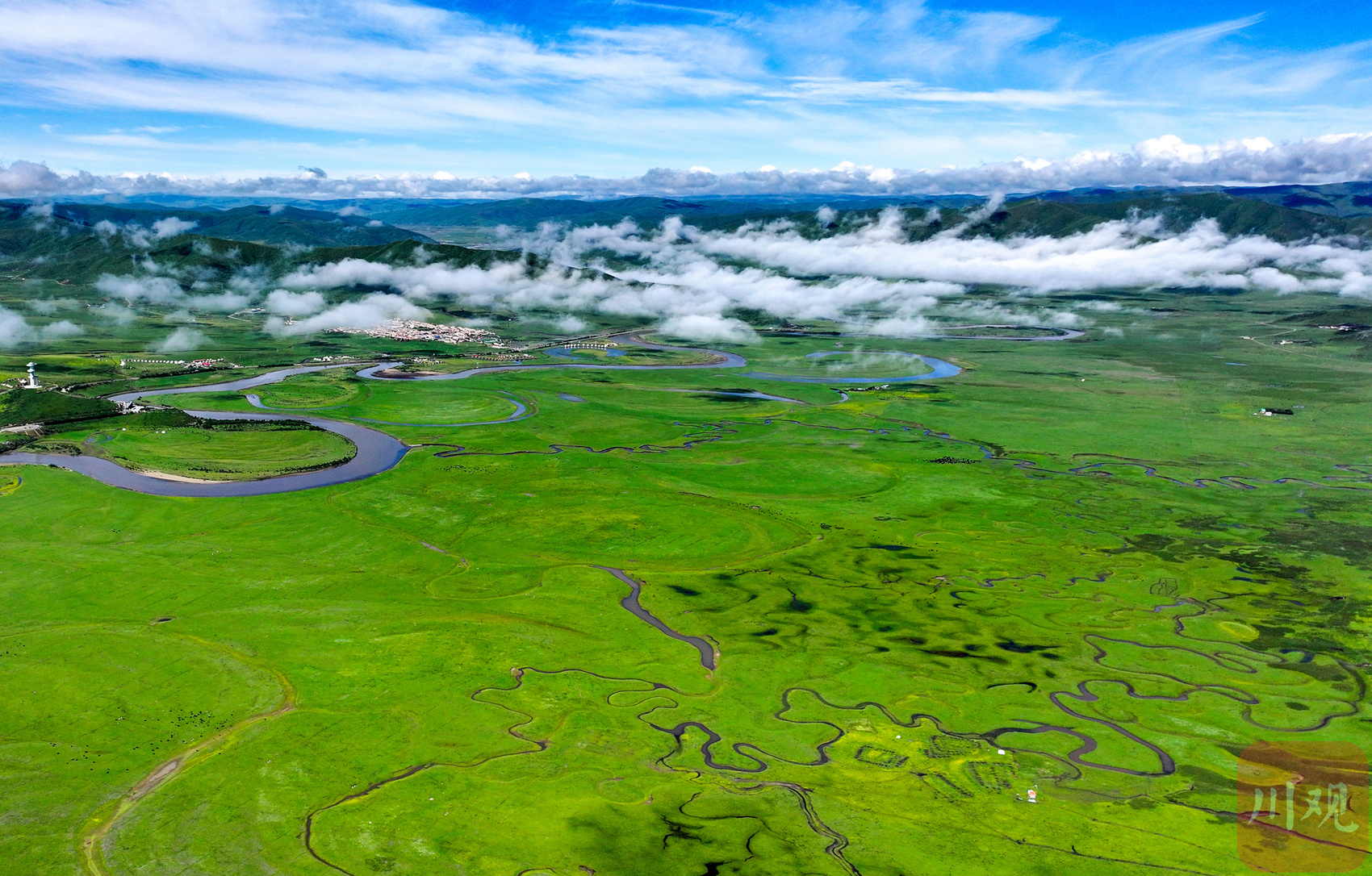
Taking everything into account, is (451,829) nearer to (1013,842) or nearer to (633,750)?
(633,750)

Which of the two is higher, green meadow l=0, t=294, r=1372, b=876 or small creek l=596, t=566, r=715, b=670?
green meadow l=0, t=294, r=1372, b=876

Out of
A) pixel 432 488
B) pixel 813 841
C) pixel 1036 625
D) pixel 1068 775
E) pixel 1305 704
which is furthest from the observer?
pixel 432 488

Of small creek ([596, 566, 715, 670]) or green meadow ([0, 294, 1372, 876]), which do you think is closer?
green meadow ([0, 294, 1372, 876])

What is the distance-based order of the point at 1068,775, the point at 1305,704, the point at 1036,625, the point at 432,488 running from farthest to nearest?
the point at 432,488
the point at 1036,625
the point at 1305,704
the point at 1068,775

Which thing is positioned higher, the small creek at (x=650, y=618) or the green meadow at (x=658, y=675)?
the green meadow at (x=658, y=675)

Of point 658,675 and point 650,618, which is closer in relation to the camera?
point 658,675

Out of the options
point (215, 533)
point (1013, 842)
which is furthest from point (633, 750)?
point (215, 533)

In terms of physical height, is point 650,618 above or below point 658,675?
below

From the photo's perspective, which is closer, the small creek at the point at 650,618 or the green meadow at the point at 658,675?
the green meadow at the point at 658,675
